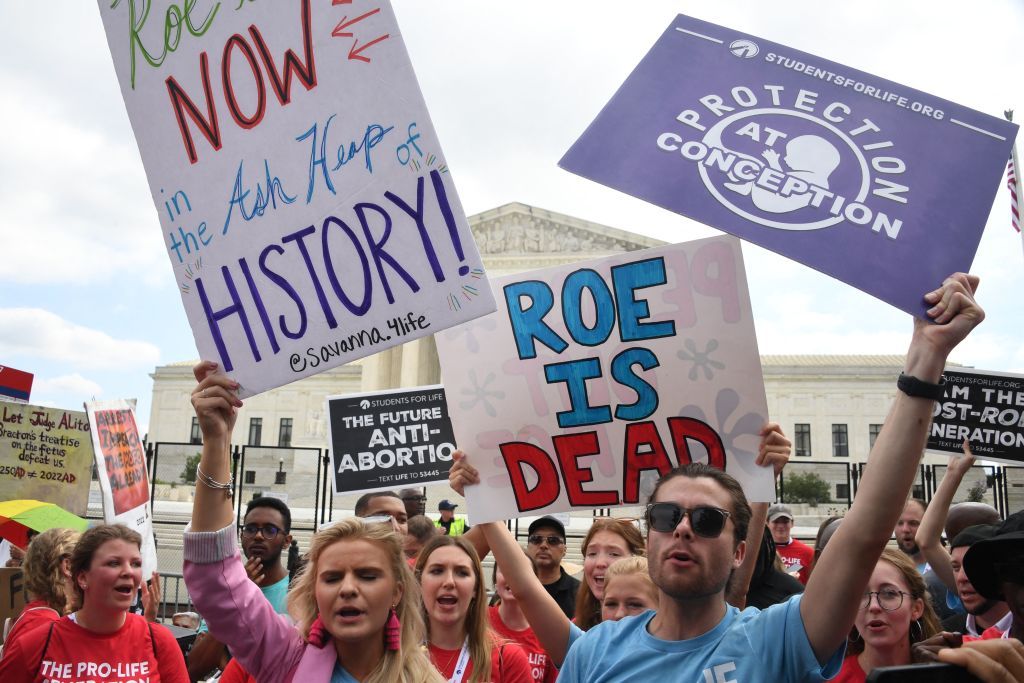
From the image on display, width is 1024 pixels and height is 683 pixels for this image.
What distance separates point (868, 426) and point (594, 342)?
6267 centimetres

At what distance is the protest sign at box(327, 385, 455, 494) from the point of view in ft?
29.5

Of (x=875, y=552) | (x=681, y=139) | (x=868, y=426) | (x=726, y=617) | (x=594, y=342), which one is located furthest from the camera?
(x=868, y=426)

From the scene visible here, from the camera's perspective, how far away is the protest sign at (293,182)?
2.66 m

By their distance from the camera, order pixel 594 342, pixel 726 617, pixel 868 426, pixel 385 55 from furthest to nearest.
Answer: pixel 868 426, pixel 594 342, pixel 385 55, pixel 726 617

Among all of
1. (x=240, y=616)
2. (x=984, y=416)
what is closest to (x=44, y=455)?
(x=240, y=616)

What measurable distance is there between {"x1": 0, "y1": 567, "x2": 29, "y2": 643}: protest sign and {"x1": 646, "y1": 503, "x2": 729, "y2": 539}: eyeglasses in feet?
14.1

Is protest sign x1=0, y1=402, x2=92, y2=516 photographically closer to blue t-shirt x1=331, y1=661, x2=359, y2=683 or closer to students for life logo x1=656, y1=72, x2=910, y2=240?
blue t-shirt x1=331, y1=661, x2=359, y2=683

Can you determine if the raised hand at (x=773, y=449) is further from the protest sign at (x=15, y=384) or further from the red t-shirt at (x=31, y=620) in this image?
the protest sign at (x=15, y=384)

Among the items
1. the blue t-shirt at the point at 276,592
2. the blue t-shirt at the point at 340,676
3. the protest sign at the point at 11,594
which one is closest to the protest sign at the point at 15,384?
the protest sign at the point at 11,594

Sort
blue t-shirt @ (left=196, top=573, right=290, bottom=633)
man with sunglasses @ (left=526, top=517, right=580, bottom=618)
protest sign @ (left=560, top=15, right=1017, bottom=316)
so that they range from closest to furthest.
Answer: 1. protest sign @ (left=560, top=15, right=1017, bottom=316)
2. blue t-shirt @ (left=196, top=573, right=290, bottom=633)
3. man with sunglasses @ (left=526, top=517, right=580, bottom=618)

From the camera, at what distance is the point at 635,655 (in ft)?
7.28

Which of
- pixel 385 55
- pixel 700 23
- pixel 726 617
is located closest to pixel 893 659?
pixel 726 617

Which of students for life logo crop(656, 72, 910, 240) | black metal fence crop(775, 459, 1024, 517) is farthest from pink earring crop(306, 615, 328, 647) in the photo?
black metal fence crop(775, 459, 1024, 517)

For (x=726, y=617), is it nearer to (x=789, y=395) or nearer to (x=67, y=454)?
(x=67, y=454)
